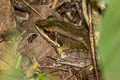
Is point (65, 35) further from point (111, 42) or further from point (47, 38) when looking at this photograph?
point (111, 42)

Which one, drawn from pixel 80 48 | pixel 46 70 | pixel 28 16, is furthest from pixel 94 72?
pixel 28 16

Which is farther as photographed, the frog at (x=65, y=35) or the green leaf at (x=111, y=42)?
the frog at (x=65, y=35)

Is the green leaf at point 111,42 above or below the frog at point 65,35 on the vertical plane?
above

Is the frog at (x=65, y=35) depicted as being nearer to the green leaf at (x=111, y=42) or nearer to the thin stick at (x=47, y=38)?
the thin stick at (x=47, y=38)

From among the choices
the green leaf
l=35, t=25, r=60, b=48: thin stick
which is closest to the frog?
l=35, t=25, r=60, b=48: thin stick

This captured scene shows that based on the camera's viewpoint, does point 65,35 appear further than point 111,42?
Yes

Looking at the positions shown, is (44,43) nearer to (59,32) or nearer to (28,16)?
(59,32)

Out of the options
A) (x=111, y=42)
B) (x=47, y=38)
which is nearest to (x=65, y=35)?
(x=47, y=38)

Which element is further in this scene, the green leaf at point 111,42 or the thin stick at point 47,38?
the thin stick at point 47,38

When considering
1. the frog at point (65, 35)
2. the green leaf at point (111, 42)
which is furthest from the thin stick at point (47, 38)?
the green leaf at point (111, 42)
